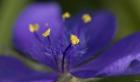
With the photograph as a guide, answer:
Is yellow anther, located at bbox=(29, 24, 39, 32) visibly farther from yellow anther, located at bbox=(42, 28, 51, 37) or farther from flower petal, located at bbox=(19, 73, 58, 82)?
flower petal, located at bbox=(19, 73, 58, 82)

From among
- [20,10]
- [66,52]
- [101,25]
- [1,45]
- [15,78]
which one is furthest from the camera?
[20,10]

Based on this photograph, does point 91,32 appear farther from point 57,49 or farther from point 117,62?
point 117,62

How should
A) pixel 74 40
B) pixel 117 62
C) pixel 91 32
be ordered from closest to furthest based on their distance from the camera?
1. pixel 117 62
2. pixel 74 40
3. pixel 91 32

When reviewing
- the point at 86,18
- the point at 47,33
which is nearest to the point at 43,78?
the point at 47,33

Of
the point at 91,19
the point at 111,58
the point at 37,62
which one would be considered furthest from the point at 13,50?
the point at 111,58

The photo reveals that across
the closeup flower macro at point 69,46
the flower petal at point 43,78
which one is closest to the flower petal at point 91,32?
the closeup flower macro at point 69,46

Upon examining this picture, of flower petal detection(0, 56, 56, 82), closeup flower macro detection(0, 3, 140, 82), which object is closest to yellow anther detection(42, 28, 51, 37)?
closeup flower macro detection(0, 3, 140, 82)

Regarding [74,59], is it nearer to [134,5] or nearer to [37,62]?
[37,62]
